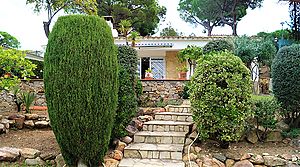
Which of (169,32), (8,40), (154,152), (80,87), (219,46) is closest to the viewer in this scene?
(80,87)

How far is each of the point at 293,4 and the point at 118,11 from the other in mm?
11307

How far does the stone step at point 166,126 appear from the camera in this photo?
6.20 m

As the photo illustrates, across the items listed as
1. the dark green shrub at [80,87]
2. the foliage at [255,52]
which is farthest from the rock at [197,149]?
the foliage at [255,52]

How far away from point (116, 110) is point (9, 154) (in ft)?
6.70

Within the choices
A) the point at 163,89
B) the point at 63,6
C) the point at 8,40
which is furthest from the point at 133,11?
the point at 163,89

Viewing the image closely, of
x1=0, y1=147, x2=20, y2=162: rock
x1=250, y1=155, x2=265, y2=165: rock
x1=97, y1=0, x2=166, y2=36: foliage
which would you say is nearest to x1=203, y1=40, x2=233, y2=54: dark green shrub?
x1=250, y1=155, x2=265, y2=165: rock

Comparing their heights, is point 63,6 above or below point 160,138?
above

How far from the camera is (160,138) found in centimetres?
579

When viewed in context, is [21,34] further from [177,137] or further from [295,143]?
[295,143]

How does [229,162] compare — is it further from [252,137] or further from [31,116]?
[31,116]

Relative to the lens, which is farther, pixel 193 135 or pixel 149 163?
pixel 193 135

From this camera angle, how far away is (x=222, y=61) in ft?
17.3

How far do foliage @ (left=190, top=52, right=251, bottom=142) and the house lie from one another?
920cm

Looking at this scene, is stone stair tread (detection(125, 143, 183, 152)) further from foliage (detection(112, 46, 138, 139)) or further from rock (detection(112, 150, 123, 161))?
foliage (detection(112, 46, 138, 139))
